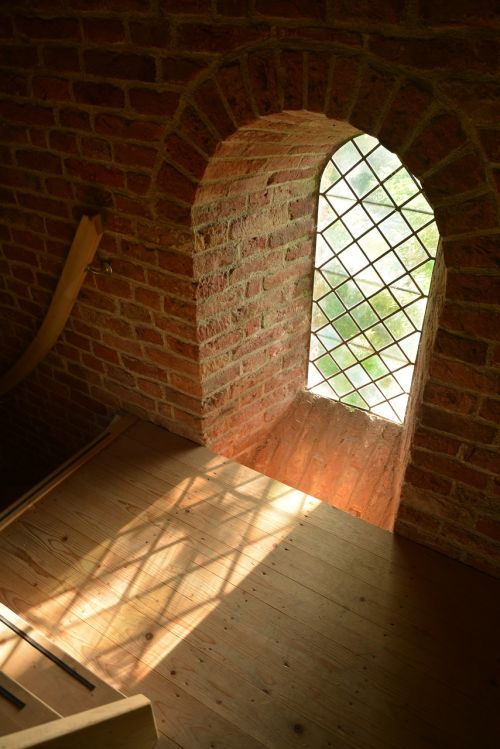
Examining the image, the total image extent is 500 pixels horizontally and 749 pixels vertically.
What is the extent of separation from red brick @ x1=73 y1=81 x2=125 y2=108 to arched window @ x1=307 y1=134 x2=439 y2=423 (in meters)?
0.88

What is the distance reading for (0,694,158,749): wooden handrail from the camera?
38.7 inches

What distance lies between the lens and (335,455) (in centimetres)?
236

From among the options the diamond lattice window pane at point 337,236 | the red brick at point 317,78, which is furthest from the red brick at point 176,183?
the diamond lattice window pane at point 337,236

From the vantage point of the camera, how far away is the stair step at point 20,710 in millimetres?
1181

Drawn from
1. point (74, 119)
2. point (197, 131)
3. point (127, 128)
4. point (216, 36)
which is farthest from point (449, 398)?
point (74, 119)

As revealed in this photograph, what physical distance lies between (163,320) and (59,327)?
1.91ft

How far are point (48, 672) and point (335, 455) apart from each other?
141 centimetres

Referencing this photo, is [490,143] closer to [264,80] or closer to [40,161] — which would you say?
[264,80]

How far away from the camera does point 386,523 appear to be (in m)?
2.11

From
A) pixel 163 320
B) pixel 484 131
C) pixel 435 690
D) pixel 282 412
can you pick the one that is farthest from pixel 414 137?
pixel 282 412

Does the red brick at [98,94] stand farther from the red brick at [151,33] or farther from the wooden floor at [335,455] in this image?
the wooden floor at [335,455]

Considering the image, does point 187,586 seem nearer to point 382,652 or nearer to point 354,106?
point 382,652

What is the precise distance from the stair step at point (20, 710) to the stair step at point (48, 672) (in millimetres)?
65

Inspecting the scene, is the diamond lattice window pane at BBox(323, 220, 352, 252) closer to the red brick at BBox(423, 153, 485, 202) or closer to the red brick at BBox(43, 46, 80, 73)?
the red brick at BBox(423, 153, 485, 202)
